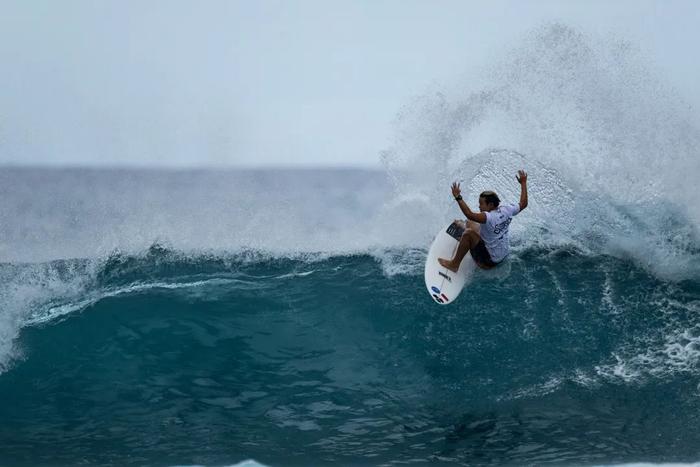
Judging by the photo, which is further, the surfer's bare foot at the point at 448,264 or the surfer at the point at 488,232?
the surfer's bare foot at the point at 448,264

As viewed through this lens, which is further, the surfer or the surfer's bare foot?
the surfer's bare foot

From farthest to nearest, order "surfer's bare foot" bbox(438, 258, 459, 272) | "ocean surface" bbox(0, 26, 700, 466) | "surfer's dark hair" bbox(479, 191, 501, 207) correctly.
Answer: "surfer's bare foot" bbox(438, 258, 459, 272) < "surfer's dark hair" bbox(479, 191, 501, 207) < "ocean surface" bbox(0, 26, 700, 466)

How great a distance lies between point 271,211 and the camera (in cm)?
739

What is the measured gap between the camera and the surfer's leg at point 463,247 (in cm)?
579

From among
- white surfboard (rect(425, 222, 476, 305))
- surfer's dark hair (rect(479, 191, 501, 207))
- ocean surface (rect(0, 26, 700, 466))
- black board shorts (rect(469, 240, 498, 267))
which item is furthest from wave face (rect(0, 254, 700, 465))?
surfer's dark hair (rect(479, 191, 501, 207))

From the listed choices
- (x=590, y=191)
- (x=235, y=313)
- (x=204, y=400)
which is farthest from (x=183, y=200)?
(x=590, y=191)

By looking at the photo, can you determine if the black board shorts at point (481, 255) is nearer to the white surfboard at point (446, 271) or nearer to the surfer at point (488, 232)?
the surfer at point (488, 232)

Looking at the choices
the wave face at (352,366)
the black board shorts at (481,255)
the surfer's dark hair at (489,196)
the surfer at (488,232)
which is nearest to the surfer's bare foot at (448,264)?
the surfer at (488,232)

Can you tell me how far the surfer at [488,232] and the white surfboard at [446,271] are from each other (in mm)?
64

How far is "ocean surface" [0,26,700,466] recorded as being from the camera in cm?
479

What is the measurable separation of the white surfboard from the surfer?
0.21 ft

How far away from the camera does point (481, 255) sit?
588 cm

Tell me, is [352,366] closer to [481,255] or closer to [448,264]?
[448,264]

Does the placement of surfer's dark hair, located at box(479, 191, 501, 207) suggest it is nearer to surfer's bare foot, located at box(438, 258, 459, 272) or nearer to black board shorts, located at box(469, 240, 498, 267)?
black board shorts, located at box(469, 240, 498, 267)
